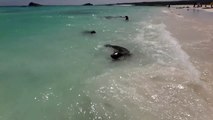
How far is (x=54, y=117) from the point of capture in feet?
32.5

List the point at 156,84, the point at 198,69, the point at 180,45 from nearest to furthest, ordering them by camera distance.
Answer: the point at 156,84 < the point at 198,69 < the point at 180,45

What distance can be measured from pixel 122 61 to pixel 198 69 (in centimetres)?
448

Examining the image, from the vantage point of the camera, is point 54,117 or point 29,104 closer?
point 54,117

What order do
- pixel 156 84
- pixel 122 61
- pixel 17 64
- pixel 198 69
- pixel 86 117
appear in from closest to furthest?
pixel 86 117 → pixel 156 84 → pixel 198 69 → pixel 122 61 → pixel 17 64

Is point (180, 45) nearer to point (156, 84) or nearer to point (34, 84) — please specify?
point (156, 84)

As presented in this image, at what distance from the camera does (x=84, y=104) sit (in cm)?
1085

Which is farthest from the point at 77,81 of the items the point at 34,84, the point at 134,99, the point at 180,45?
the point at 180,45

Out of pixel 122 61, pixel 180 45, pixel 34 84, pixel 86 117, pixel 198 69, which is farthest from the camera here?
pixel 180 45

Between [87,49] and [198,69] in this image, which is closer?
[198,69]

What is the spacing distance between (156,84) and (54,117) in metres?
5.03

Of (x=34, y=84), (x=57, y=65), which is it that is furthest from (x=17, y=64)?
(x=34, y=84)

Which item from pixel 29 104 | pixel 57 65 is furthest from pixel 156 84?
pixel 57 65

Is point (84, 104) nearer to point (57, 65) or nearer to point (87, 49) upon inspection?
point (57, 65)

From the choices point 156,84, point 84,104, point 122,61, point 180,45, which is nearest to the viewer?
point 84,104
